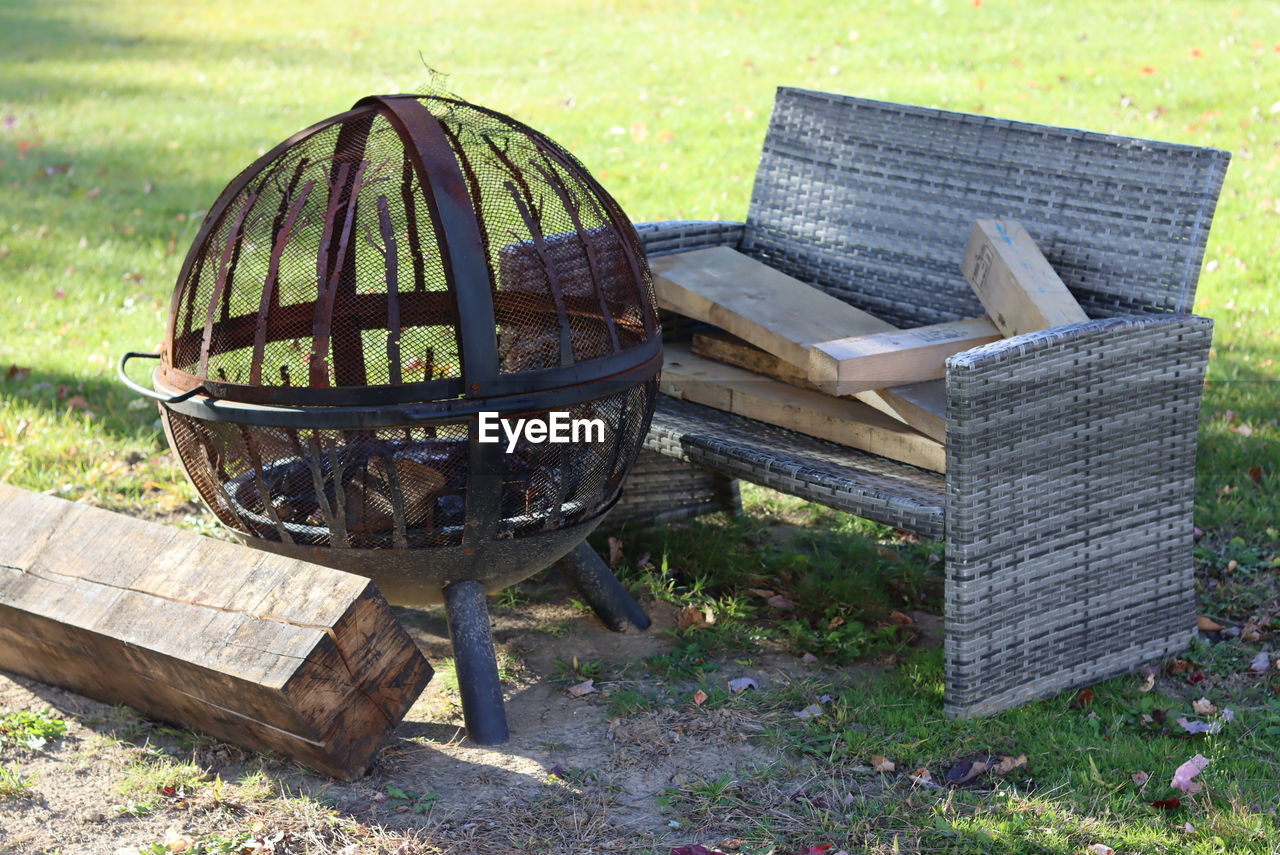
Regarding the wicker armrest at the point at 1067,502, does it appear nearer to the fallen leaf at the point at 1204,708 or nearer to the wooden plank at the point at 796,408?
the fallen leaf at the point at 1204,708

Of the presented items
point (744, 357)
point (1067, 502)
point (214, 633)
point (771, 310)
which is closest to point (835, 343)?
point (771, 310)

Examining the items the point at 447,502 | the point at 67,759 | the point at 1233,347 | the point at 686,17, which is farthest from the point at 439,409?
the point at 686,17

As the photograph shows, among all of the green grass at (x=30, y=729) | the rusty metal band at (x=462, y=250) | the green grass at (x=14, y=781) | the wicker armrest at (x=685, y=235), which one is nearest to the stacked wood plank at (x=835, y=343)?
the wicker armrest at (x=685, y=235)

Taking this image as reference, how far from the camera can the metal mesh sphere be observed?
9.25ft

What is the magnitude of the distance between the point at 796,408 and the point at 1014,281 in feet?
2.31

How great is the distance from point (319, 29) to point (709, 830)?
44.6 ft

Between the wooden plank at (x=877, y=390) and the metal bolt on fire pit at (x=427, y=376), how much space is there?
2.25 feet

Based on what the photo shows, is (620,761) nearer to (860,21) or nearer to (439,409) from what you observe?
(439,409)

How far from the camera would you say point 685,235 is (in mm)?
4445

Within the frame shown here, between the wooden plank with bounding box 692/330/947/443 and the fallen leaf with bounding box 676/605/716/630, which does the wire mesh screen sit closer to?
the wooden plank with bounding box 692/330/947/443

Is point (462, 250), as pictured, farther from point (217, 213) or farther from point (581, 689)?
point (581, 689)

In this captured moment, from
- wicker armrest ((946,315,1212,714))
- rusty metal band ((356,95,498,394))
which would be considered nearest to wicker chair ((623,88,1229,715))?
wicker armrest ((946,315,1212,714))

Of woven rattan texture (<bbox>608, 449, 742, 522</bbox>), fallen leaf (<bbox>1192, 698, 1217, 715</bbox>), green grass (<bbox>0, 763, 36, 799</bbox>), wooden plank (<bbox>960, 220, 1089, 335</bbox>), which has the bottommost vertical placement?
fallen leaf (<bbox>1192, 698, 1217, 715</bbox>)

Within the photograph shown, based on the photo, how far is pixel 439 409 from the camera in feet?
9.18
